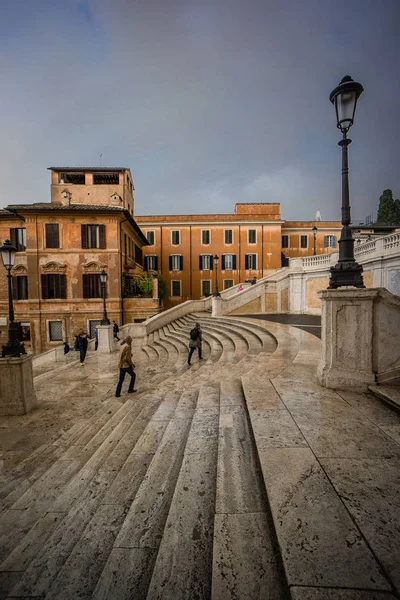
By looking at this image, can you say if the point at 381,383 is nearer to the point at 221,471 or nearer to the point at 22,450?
the point at 221,471

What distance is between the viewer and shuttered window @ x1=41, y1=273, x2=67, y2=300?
2219 centimetres

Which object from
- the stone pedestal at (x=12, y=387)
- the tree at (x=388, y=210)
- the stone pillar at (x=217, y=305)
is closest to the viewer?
the stone pedestal at (x=12, y=387)

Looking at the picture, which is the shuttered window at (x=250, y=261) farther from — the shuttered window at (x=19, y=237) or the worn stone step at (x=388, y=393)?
the worn stone step at (x=388, y=393)

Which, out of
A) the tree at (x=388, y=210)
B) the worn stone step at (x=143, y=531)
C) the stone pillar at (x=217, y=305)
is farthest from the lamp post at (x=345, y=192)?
the tree at (x=388, y=210)

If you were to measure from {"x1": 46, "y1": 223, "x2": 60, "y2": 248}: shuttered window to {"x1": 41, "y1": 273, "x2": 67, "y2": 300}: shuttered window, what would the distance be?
257 cm

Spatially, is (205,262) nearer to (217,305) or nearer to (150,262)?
(150,262)

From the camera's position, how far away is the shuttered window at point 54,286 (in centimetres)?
2219

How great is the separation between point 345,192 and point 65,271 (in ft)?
74.1

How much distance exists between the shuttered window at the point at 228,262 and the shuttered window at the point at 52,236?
1802cm

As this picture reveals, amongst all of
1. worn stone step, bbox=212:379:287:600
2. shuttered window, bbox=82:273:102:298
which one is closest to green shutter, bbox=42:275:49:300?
shuttered window, bbox=82:273:102:298

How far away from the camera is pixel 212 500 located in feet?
8.56

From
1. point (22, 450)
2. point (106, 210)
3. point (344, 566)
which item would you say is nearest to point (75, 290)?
point (106, 210)

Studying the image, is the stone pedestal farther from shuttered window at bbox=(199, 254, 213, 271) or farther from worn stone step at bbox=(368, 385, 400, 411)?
shuttered window at bbox=(199, 254, 213, 271)

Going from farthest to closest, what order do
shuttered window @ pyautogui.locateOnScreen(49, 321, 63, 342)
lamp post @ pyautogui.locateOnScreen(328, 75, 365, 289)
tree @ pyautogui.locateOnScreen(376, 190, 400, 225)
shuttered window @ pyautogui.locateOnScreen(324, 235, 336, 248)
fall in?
tree @ pyautogui.locateOnScreen(376, 190, 400, 225) < shuttered window @ pyautogui.locateOnScreen(324, 235, 336, 248) < shuttered window @ pyautogui.locateOnScreen(49, 321, 63, 342) < lamp post @ pyautogui.locateOnScreen(328, 75, 365, 289)
